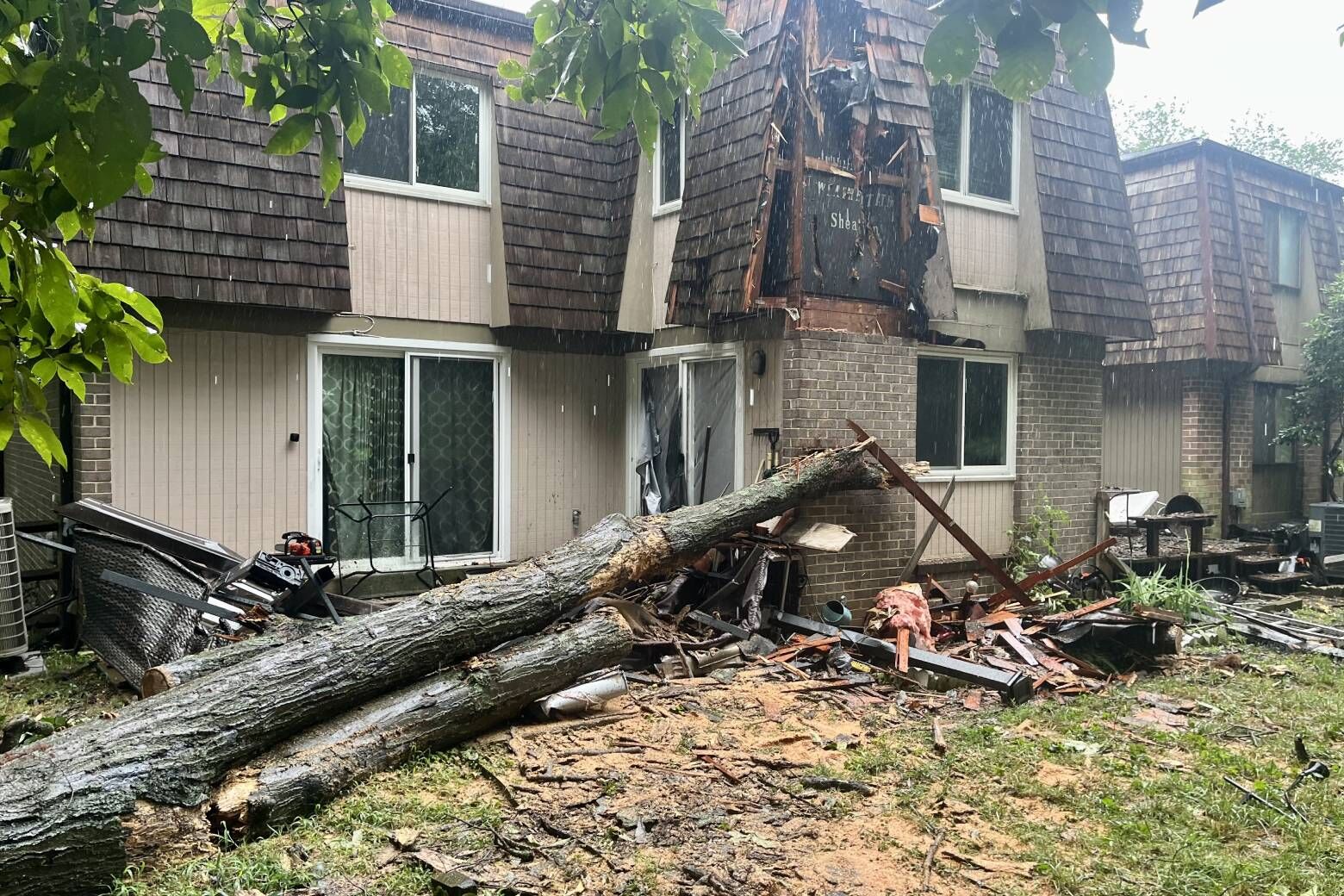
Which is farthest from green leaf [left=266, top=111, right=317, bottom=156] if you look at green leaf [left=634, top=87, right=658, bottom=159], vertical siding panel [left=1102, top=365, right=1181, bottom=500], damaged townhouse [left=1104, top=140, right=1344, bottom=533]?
vertical siding panel [left=1102, top=365, right=1181, bottom=500]

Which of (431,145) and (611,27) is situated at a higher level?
(431,145)

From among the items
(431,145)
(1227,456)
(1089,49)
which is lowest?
(1227,456)

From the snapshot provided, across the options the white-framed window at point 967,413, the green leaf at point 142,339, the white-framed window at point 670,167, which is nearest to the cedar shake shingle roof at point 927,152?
the white-framed window at point 670,167

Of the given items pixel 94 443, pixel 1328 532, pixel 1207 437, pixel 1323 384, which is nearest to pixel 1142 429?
pixel 1207 437

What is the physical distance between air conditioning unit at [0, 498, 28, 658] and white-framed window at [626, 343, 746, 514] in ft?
18.0

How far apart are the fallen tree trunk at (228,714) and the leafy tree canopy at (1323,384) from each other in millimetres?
11436

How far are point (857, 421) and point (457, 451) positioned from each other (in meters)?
3.93

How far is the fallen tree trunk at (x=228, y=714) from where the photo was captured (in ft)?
12.6

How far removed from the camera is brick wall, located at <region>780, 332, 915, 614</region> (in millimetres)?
8523

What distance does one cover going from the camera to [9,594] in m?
6.91

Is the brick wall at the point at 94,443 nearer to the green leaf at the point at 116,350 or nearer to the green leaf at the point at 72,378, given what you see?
the green leaf at the point at 72,378

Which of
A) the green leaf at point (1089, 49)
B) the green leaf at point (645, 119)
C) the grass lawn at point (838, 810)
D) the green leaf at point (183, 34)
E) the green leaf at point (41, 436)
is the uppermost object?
the green leaf at point (645, 119)

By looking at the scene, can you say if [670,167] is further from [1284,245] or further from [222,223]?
[1284,245]

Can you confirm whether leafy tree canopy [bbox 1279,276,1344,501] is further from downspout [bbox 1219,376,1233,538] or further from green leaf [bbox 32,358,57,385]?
green leaf [bbox 32,358,57,385]
